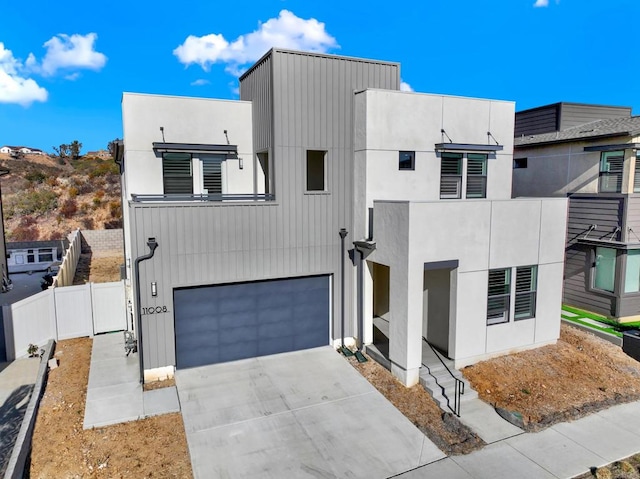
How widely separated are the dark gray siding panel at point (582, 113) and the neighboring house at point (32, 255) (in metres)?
28.9

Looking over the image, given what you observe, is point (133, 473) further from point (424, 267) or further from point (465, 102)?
point (465, 102)

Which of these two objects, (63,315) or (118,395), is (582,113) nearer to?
(118,395)

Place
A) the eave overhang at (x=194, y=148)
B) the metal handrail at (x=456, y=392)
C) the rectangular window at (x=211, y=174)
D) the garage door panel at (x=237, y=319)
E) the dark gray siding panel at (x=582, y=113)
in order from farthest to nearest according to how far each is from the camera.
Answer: the dark gray siding panel at (x=582, y=113) → the rectangular window at (x=211, y=174) → the eave overhang at (x=194, y=148) → the garage door panel at (x=237, y=319) → the metal handrail at (x=456, y=392)

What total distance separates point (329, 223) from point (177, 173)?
4.88 metres

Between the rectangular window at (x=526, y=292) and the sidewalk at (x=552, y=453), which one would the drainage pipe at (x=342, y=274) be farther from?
the sidewalk at (x=552, y=453)

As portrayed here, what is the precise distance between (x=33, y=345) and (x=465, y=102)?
1470 cm

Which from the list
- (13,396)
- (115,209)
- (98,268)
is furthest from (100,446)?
(115,209)

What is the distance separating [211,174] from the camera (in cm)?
1337

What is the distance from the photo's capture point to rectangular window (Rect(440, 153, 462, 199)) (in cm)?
1308

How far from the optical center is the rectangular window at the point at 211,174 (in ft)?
43.4

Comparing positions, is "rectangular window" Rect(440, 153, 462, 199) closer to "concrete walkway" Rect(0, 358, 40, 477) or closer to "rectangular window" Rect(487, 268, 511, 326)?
"rectangular window" Rect(487, 268, 511, 326)

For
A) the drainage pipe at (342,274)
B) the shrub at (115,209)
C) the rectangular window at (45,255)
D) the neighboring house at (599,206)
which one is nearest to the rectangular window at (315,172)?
the drainage pipe at (342,274)

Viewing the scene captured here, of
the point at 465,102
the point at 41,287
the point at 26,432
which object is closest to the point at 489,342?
the point at 465,102

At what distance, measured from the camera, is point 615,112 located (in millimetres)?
22281
